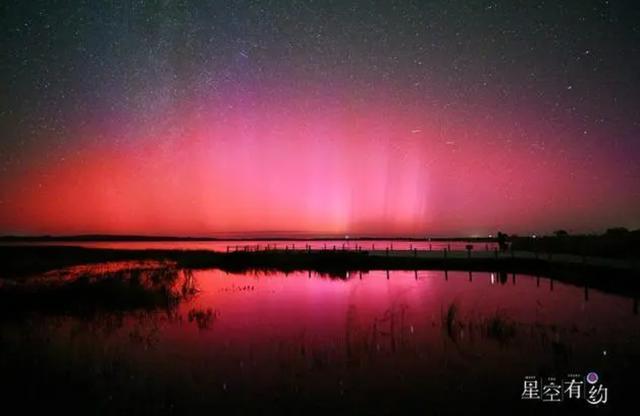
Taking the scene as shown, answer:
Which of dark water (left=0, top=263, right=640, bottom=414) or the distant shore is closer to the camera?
dark water (left=0, top=263, right=640, bottom=414)

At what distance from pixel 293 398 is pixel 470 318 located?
12.2 meters

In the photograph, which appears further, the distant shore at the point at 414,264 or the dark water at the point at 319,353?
the distant shore at the point at 414,264

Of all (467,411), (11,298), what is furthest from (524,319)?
(11,298)

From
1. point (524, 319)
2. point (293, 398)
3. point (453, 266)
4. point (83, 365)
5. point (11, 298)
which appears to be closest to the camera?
point (293, 398)

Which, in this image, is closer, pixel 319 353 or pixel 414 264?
pixel 319 353

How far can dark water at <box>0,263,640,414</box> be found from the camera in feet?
32.2

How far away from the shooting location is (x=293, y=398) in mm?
10016

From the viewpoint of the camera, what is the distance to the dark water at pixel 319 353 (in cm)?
982

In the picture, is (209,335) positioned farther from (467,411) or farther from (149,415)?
(467,411)

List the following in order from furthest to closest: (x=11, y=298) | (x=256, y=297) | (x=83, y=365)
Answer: (x=256, y=297) < (x=11, y=298) < (x=83, y=365)

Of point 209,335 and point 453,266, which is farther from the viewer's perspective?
point 453,266

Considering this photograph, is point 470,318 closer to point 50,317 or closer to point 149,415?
point 149,415

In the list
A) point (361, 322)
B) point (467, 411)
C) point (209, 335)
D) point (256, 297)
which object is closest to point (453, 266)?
point (256, 297)

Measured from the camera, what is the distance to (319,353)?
45.4 feet
